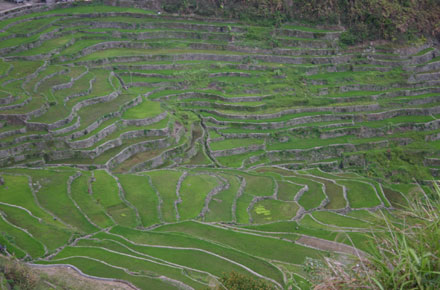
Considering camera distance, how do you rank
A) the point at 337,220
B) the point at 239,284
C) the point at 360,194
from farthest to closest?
the point at 360,194 < the point at 337,220 < the point at 239,284

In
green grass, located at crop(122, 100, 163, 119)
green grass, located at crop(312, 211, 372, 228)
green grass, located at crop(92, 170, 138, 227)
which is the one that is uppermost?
green grass, located at crop(122, 100, 163, 119)

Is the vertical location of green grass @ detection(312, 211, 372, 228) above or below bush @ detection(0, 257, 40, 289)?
below

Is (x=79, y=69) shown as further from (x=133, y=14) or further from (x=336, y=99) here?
(x=336, y=99)

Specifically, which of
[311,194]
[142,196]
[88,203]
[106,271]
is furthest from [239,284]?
[311,194]

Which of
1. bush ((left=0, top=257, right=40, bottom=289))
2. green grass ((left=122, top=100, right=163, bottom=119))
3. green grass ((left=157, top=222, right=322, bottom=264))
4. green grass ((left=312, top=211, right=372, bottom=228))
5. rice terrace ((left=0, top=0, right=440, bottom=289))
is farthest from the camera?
green grass ((left=122, top=100, right=163, bottom=119))

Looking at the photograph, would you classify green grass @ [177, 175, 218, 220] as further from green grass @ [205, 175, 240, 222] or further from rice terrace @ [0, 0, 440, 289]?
green grass @ [205, 175, 240, 222]

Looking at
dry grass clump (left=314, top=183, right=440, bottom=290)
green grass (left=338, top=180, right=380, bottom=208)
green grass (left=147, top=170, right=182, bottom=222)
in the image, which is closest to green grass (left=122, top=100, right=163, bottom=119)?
green grass (left=147, top=170, right=182, bottom=222)

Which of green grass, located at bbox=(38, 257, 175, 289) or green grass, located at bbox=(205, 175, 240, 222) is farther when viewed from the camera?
green grass, located at bbox=(205, 175, 240, 222)

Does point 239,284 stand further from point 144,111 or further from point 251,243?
point 144,111
